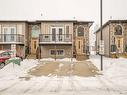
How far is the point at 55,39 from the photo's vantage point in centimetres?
4550

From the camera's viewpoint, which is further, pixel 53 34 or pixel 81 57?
pixel 81 57

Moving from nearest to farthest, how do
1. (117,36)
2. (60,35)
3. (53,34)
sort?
(60,35) → (53,34) → (117,36)

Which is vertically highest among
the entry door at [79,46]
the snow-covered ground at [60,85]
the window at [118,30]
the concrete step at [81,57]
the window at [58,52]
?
the window at [118,30]

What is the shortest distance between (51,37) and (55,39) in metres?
0.81

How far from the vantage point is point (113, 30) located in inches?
1912

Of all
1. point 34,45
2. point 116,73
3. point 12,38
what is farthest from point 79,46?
point 116,73

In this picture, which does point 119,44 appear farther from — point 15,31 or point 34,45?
point 15,31

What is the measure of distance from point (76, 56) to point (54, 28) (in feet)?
17.7

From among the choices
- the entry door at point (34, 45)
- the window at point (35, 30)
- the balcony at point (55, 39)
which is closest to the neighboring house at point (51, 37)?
the balcony at point (55, 39)

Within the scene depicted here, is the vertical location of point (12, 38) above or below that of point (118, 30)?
below

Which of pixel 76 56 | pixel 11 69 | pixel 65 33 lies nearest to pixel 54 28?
pixel 65 33

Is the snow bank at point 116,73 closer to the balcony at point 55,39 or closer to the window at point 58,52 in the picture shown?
the balcony at point 55,39

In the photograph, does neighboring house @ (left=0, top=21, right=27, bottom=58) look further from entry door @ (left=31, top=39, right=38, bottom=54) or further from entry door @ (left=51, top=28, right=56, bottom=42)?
entry door @ (left=51, top=28, right=56, bottom=42)

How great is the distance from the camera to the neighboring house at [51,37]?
45.7 meters
